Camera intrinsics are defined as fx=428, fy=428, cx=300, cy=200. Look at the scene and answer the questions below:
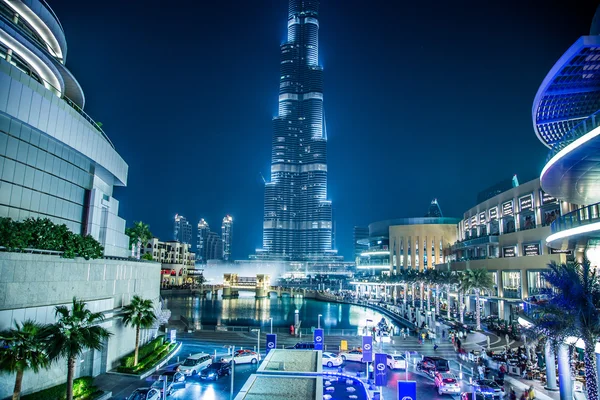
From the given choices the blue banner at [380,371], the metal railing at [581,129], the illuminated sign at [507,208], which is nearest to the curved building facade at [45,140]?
the blue banner at [380,371]

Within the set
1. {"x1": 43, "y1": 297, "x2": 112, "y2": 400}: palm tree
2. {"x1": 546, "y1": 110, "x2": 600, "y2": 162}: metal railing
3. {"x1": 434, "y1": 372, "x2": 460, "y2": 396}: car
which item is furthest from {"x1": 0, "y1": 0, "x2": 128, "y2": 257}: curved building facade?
{"x1": 546, "y1": 110, "x2": 600, "y2": 162}: metal railing

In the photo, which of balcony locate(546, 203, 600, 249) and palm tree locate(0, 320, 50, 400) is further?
balcony locate(546, 203, 600, 249)

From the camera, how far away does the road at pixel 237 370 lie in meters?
28.2

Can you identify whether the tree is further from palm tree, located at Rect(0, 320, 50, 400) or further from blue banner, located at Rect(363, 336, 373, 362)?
palm tree, located at Rect(0, 320, 50, 400)

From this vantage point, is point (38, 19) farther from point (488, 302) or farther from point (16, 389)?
point (488, 302)

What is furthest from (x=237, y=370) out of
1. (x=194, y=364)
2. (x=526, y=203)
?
(x=526, y=203)

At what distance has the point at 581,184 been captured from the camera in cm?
3191

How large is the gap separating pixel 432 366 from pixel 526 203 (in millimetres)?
36040

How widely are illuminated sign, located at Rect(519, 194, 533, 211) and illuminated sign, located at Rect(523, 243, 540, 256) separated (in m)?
5.11

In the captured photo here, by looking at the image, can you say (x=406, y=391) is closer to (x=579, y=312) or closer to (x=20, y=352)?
(x=579, y=312)

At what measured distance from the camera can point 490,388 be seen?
26.8 metres

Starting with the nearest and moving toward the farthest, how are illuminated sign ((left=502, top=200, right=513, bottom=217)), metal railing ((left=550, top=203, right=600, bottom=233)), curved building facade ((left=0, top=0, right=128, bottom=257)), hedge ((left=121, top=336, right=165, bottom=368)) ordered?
curved building facade ((left=0, top=0, right=128, bottom=257))
metal railing ((left=550, top=203, right=600, bottom=233))
hedge ((left=121, top=336, right=165, bottom=368))
illuminated sign ((left=502, top=200, right=513, bottom=217))

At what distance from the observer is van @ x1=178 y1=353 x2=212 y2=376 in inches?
1280

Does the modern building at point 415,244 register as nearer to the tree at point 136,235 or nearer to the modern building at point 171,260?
the tree at point 136,235
